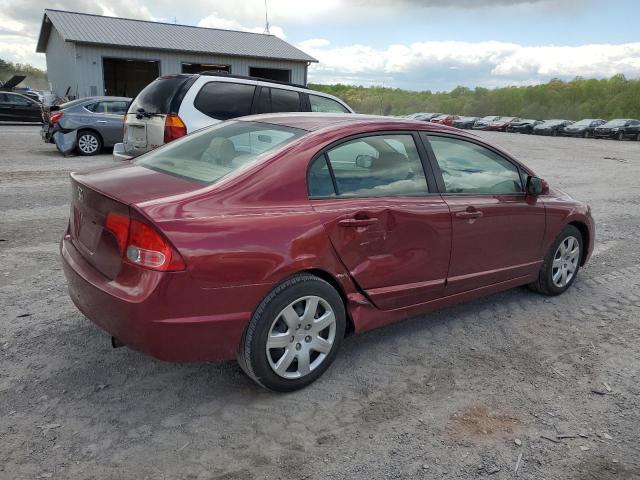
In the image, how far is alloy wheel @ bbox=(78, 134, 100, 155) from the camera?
1356 centimetres

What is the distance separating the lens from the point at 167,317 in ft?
8.84

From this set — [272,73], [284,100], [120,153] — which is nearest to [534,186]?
[284,100]

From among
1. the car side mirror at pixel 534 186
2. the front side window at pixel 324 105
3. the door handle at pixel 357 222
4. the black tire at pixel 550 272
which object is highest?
the front side window at pixel 324 105

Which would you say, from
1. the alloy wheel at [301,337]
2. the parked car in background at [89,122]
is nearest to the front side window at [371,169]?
the alloy wheel at [301,337]

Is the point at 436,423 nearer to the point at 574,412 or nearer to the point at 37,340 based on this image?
the point at 574,412

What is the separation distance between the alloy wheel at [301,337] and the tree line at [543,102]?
5173 cm

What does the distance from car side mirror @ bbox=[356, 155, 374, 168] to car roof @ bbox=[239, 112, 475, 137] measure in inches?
7.5

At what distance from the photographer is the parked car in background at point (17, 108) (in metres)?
23.5

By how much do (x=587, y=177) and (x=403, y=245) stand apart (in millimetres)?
12456

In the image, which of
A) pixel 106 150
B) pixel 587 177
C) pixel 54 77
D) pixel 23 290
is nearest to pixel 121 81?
pixel 54 77

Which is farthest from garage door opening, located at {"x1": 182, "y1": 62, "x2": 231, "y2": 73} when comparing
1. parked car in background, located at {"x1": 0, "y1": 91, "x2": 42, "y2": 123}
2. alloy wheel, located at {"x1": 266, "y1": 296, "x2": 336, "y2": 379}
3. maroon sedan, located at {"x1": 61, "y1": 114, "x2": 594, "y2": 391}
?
alloy wheel, located at {"x1": 266, "y1": 296, "x2": 336, "y2": 379}

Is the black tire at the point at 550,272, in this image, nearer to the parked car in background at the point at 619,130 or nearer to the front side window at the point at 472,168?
the front side window at the point at 472,168

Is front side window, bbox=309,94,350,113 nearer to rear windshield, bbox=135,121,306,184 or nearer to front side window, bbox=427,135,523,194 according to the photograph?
front side window, bbox=427,135,523,194

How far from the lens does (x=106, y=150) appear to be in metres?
14.3
